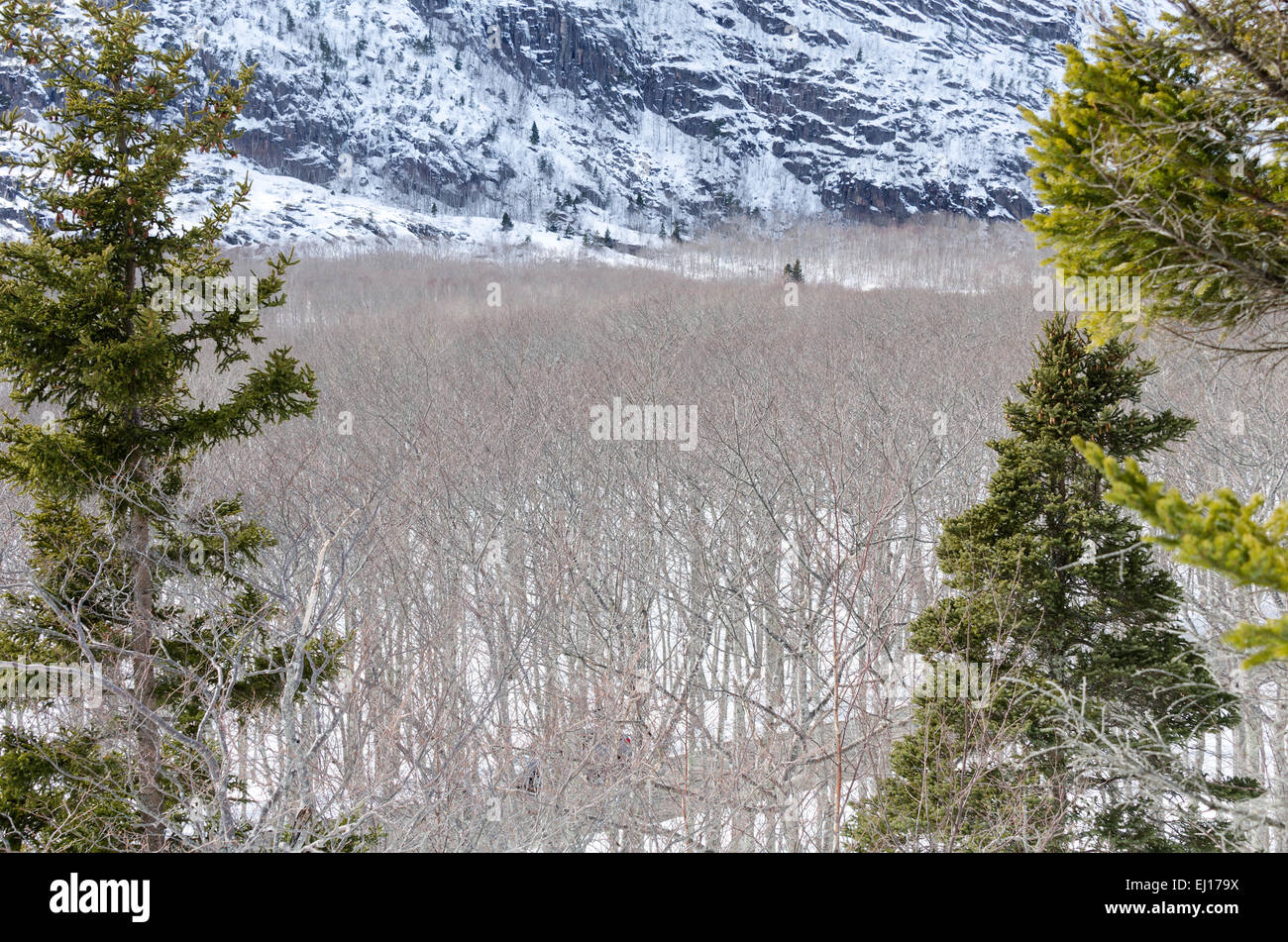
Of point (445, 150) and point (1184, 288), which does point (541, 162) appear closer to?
point (445, 150)

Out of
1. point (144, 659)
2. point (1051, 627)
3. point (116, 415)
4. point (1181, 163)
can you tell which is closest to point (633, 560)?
point (1051, 627)

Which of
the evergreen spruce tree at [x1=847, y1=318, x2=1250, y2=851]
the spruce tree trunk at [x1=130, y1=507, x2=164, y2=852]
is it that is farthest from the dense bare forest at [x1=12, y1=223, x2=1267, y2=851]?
the evergreen spruce tree at [x1=847, y1=318, x2=1250, y2=851]

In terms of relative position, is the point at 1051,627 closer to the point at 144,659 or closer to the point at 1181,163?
the point at 1181,163

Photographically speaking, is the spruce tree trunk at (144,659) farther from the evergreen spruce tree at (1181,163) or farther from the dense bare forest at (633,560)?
the evergreen spruce tree at (1181,163)

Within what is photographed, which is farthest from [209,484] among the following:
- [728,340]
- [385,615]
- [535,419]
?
[728,340]

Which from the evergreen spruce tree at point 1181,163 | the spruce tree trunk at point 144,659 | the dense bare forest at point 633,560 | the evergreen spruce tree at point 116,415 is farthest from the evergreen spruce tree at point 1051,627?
the spruce tree trunk at point 144,659
